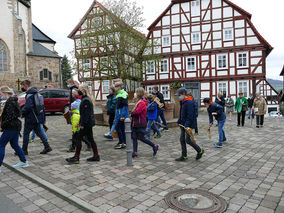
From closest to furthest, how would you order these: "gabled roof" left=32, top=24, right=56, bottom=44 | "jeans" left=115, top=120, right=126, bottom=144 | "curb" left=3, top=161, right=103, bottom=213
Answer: "curb" left=3, top=161, right=103, bottom=213 < "jeans" left=115, top=120, right=126, bottom=144 < "gabled roof" left=32, top=24, right=56, bottom=44

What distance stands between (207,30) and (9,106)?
82.7 feet

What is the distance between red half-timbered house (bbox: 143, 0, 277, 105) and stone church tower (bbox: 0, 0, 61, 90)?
551 inches

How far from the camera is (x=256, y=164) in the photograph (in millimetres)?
5336

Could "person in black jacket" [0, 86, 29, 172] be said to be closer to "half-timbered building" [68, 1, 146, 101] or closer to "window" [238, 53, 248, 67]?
"half-timbered building" [68, 1, 146, 101]

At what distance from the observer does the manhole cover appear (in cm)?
329

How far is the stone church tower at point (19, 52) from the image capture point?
28656 mm

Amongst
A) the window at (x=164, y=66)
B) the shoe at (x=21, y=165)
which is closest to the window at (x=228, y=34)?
the window at (x=164, y=66)

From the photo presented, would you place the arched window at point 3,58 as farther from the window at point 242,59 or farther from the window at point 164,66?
the window at point 242,59

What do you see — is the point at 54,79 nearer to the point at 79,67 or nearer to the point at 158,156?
the point at 79,67

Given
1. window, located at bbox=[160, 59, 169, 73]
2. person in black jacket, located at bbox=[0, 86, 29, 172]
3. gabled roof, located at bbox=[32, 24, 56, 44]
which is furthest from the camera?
gabled roof, located at bbox=[32, 24, 56, 44]

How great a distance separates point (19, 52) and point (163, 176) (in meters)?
30.3

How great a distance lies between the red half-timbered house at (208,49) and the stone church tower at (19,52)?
14.0 m

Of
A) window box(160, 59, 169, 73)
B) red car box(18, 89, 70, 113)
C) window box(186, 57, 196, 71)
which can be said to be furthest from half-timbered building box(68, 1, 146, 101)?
red car box(18, 89, 70, 113)

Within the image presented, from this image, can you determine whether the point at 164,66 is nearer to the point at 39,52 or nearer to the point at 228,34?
the point at 228,34
